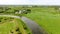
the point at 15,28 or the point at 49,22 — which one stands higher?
the point at 49,22

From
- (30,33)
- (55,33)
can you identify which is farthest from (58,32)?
(30,33)

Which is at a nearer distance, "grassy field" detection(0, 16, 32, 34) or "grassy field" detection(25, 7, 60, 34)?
"grassy field" detection(25, 7, 60, 34)

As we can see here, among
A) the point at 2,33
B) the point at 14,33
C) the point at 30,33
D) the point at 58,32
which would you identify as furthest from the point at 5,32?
the point at 58,32

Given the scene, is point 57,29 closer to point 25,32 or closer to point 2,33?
point 25,32

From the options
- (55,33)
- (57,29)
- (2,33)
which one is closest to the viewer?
(55,33)

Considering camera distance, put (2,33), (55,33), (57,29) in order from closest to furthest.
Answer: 1. (55,33)
2. (57,29)
3. (2,33)

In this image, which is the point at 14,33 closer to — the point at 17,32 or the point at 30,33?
the point at 17,32

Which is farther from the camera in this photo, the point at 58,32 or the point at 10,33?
the point at 10,33

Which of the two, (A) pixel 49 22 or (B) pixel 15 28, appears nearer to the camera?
(B) pixel 15 28

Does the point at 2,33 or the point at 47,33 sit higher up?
the point at 47,33

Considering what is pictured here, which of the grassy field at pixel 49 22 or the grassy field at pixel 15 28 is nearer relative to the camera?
the grassy field at pixel 49 22
